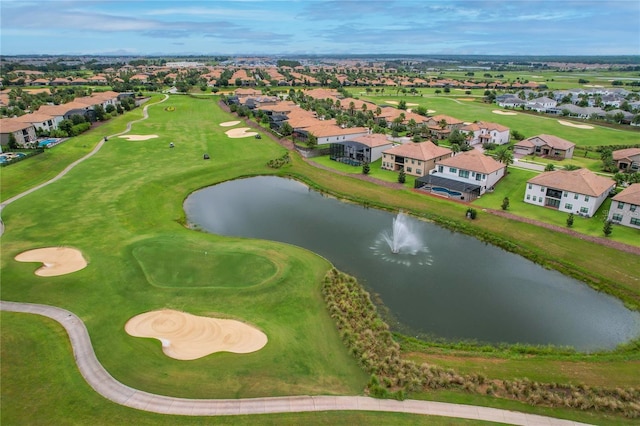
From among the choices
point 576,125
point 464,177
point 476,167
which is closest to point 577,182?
point 476,167

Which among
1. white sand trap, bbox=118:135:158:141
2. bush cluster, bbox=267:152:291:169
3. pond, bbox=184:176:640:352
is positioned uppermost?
white sand trap, bbox=118:135:158:141

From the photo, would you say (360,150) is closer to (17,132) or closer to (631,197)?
(631,197)

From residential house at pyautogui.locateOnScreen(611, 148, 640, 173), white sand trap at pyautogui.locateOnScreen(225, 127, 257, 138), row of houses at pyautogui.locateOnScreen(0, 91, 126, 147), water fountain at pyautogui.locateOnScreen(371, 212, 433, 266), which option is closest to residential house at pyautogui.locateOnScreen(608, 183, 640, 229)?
residential house at pyautogui.locateOnScreen(611, 148, 640, 173)

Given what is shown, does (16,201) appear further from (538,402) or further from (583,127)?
(583,127)

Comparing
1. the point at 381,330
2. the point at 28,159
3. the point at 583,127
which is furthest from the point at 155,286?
the point at 583,127

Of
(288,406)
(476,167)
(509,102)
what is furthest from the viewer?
(509,102)

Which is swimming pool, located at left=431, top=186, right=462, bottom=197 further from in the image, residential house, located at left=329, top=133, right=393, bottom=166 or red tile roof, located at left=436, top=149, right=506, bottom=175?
residential house, located at left=329, top=133, right=393, bottom=166
